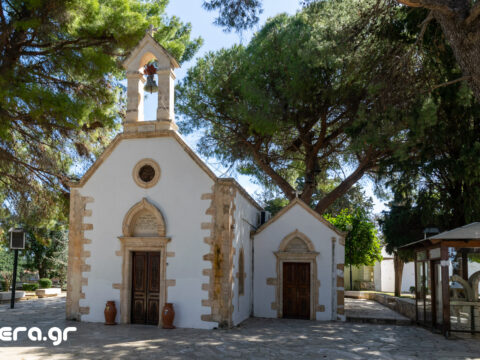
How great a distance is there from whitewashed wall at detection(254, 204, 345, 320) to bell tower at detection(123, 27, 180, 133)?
15.4ft

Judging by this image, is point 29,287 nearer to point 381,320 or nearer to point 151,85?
point 151,85

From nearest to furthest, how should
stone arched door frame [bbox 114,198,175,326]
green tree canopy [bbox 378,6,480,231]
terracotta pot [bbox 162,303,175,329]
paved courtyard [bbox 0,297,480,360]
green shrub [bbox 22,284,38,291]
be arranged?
paved courtyard [bbox 0,297,480,360] < green tree canopy [bbox 378,6,480,231] < terracotta pot [bbox 162,303,175,329] < stone arched door frame [bbox 114,198,175,326] < green shrub [bbox 22,284,38,291]

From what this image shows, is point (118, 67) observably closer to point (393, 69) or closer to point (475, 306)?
point (393, 69)

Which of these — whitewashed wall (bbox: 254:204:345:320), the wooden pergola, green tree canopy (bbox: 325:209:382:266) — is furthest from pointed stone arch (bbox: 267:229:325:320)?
green tree canopy (bbox: 325:209:382:266)

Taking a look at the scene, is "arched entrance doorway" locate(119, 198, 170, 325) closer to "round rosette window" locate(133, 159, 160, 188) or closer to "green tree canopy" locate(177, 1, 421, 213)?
"round rosette window" locate(133, 159, 160, 188)

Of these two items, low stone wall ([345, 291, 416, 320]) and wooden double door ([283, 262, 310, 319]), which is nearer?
wooden double door ([283, 262, 310, 319])

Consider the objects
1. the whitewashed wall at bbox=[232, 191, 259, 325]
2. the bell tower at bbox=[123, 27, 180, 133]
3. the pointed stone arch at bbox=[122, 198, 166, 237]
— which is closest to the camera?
the pointed stone arch at bbox=[122, 198, 166, 237]

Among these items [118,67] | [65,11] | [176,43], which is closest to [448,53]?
[176,43]

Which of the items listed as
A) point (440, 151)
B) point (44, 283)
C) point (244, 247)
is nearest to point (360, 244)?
point (440, 151)

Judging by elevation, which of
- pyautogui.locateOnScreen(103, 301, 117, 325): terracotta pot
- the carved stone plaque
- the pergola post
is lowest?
pyautogui.locateOnScreen(103, 301, 117, 325): terracotta pot

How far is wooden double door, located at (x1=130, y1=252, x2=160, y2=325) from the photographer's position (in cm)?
1203

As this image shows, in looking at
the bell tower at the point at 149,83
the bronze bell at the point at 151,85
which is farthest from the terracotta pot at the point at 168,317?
the bronze bell at the point at 151,85

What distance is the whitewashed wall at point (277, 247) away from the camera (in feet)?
45.2

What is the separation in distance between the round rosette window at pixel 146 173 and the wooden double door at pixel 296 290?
5068mm
